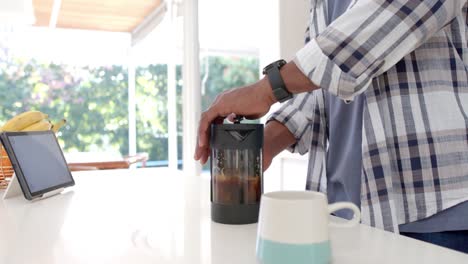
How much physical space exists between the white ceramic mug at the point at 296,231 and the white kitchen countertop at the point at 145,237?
7 centimetres

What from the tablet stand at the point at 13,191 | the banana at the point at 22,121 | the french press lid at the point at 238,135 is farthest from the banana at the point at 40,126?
the french press lid at the point at 238,135

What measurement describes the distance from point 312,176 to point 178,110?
3322mm

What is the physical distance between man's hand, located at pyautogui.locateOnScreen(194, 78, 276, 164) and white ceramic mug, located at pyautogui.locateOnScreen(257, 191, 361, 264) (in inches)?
13.6

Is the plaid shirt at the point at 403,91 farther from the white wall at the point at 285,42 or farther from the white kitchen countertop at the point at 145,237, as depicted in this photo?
the white wall at the point at 285,42

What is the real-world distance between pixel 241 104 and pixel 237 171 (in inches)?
5.4

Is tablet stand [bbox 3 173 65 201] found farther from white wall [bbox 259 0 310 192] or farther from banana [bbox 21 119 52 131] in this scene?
white wall [bbox 259 0 310 192]

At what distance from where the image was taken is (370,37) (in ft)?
2.67

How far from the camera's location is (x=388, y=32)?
2.66 feet

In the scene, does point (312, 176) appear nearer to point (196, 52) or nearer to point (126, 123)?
point (196, 52)

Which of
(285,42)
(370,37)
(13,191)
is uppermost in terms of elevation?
(285,42)

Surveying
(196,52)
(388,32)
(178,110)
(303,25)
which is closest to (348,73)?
(388,32)

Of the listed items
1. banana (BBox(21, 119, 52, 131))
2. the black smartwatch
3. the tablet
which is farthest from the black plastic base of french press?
banana (BBox(21, 119, 52, 131))

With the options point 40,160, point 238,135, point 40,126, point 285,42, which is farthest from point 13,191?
point 285,42

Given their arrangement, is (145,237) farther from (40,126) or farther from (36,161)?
(40,126)
